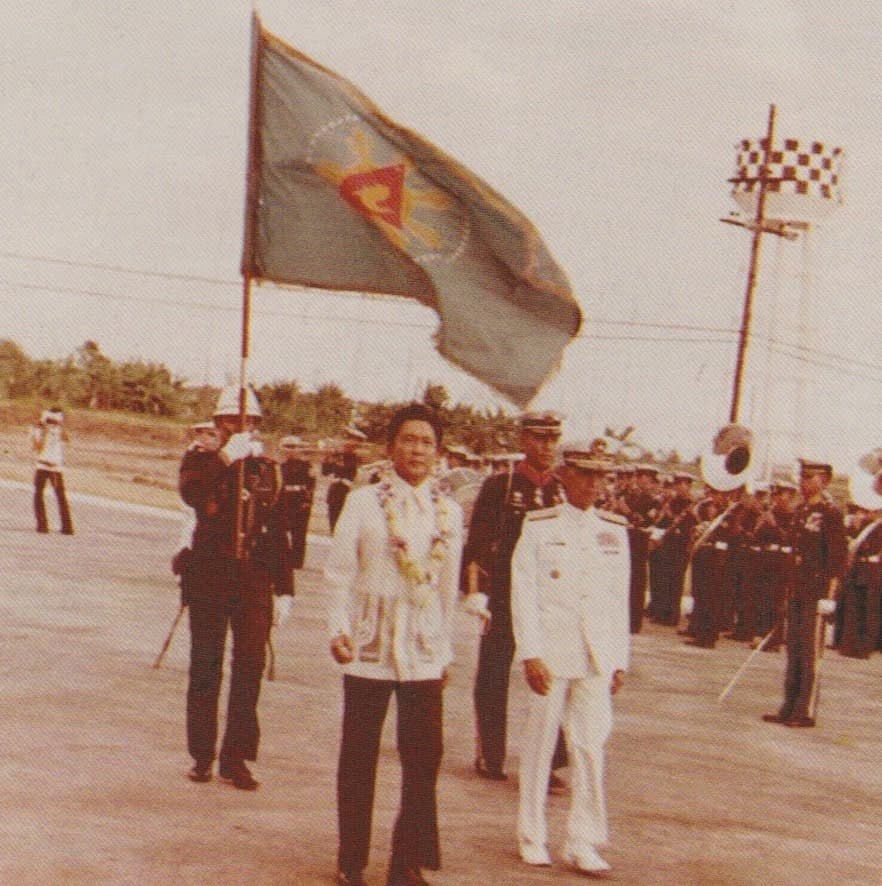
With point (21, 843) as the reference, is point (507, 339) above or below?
above

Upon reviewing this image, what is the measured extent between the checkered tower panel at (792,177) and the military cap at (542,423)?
22.8 meters

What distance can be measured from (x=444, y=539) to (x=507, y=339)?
42.8 inches

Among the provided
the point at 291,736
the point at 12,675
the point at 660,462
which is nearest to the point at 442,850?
the point at 291,736

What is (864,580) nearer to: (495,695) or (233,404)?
(495,695)

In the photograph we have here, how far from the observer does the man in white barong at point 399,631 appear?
6.66m

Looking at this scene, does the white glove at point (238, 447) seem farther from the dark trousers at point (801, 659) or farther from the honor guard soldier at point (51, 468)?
the honor guard soldier at point (51, 468)

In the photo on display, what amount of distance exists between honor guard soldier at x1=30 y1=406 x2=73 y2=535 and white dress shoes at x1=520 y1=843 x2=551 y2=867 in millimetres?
16916

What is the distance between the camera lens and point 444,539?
692 cm

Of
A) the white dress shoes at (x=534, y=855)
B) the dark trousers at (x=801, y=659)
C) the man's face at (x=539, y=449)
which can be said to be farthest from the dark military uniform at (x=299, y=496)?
the white dress shoes at (x=534, y=855)

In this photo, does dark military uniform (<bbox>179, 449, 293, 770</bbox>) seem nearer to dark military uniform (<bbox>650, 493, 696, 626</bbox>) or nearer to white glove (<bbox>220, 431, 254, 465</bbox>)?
white glove (<bbox>220, 431, 254, 465</bbox>)

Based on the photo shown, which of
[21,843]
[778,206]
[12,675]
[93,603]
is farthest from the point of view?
[778,206]

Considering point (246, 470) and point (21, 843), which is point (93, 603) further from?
point (21, 843)

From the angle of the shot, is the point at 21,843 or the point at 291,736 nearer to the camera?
the point at 21,843

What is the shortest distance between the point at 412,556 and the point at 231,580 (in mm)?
1832
